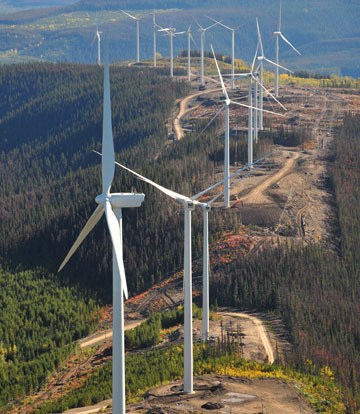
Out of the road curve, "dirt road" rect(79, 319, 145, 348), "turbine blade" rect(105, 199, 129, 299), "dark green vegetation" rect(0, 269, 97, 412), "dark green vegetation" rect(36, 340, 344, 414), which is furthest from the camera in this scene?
"dirt road" rect(79, 319, 145, 348)

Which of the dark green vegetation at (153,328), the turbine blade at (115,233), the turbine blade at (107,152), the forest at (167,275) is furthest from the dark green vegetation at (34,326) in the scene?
the turbine blade at (115,233)

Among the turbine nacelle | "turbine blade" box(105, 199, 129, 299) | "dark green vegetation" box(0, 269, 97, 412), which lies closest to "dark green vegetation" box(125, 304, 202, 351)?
"dark green vegetation" box(0, 269, 97, 412)

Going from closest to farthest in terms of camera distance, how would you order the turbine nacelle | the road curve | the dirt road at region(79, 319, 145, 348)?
the turbine nacelle → the road curve → the dirt road at region(79, 319, 145, 348)

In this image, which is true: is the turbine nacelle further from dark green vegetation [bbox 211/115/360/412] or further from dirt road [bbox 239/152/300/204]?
dirt road [bbox 239/152/300/204]

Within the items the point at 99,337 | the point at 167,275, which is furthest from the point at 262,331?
the point at 167,275

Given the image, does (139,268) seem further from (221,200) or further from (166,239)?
(221,200)

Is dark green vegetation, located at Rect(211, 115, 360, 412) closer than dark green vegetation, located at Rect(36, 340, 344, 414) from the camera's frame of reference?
No
